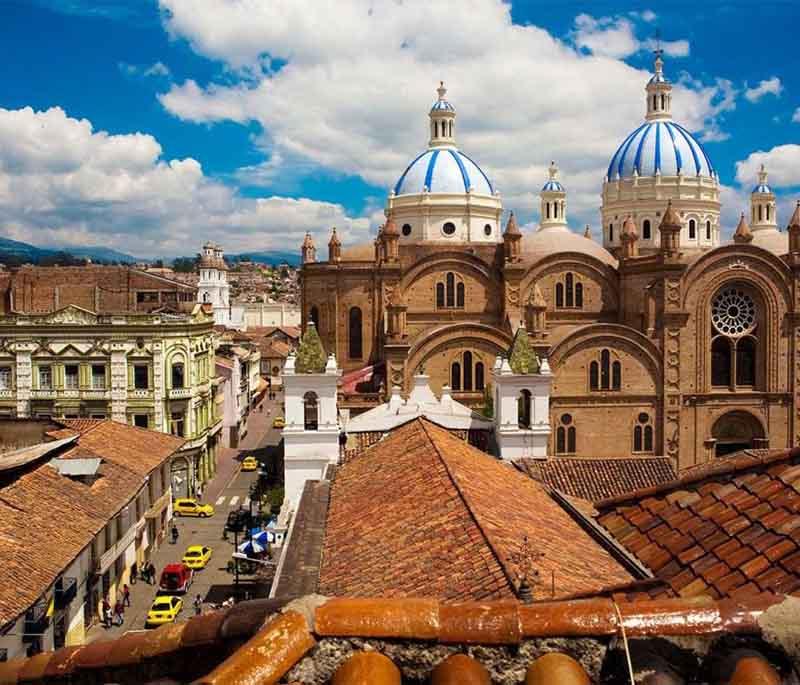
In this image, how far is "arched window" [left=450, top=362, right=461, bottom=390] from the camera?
115 feet

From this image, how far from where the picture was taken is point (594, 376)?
3472 cm

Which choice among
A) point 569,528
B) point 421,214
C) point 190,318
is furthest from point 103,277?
point 569,528

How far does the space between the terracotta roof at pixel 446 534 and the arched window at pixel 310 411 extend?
147 inches

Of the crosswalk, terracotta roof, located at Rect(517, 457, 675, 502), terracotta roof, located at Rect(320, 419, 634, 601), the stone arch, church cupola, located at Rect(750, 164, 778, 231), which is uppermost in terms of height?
church cupola, located at Rect(750, 164, 778, 231)

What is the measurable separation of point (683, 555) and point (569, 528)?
599 centimetres

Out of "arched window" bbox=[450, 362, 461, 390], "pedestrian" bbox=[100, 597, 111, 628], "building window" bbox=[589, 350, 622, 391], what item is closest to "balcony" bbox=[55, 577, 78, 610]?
"pedestrian" bbox=[100, 597, 111, 628]

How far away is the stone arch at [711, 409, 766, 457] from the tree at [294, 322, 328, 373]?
21660mm

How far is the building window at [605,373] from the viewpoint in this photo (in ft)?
114

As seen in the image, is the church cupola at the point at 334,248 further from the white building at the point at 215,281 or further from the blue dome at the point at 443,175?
the white building at the point at 215,281

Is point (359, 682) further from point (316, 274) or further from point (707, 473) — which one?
point (316, 274)

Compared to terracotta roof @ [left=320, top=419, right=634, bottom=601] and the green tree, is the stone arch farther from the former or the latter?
terracotta roof @ [left=320, top=419, right=634, bottom=601]

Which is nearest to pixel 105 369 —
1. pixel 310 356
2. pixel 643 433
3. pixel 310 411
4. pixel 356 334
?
pixel 356 334

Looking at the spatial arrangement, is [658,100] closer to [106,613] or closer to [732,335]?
[732,335]

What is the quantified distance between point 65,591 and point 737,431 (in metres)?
28.8
